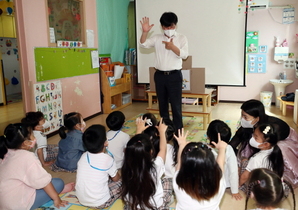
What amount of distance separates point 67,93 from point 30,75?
2.44 feet

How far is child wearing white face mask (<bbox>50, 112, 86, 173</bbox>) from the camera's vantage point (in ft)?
8.34

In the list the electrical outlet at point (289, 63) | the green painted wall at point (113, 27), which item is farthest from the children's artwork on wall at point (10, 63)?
the electrical outlet at point (289, 63)

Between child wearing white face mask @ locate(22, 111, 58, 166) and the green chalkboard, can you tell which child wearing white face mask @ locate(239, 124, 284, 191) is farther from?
the green chalkboard

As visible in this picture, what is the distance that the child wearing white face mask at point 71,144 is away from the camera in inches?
100

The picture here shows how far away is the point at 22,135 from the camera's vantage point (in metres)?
1.81

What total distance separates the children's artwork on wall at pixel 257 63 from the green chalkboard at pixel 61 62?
3160mm

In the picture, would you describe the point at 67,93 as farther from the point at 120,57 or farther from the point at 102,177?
the point at 102,177

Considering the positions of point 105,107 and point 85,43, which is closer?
Result: point 85,43

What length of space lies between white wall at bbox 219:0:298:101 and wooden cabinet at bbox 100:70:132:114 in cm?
229

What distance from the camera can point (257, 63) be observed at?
5590mm

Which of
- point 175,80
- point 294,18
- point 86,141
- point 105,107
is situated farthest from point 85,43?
point 294,18

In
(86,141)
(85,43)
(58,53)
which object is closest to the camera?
(86,141)

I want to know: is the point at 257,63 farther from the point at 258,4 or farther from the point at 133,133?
the point at 133,133

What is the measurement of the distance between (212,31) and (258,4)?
102 centimetres
